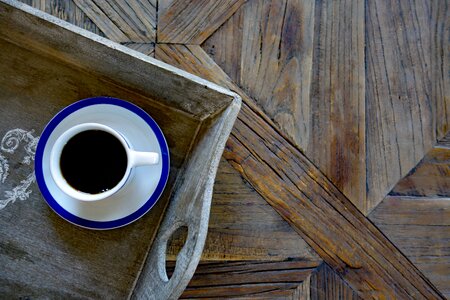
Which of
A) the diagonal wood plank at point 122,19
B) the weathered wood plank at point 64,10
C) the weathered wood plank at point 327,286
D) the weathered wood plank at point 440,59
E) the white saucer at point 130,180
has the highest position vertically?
the weathered wood plank at point 64,10

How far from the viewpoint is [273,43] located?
27.0 inches

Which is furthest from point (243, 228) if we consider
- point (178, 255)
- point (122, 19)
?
point (122, 19)

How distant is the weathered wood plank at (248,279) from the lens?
0.66m

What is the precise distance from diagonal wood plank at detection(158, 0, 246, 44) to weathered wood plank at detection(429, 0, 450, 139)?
29cm

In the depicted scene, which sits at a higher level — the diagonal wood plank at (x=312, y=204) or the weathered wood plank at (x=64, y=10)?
the weathered wood plank at (x=64, y=10)

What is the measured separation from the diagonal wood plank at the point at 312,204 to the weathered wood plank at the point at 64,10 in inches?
4.0

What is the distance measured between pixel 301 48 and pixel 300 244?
0.26 m

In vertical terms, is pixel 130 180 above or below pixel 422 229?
above

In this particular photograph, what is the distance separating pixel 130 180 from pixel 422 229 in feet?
1.38

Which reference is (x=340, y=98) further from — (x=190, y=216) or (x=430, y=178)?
(x=190, y=216)

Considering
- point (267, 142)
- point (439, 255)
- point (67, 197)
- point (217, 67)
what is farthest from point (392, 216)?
point (67, 197)

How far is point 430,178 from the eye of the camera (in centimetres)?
70

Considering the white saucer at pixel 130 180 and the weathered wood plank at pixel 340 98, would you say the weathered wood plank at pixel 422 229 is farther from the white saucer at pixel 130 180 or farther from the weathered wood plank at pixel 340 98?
the white saucer at pixel 130 180

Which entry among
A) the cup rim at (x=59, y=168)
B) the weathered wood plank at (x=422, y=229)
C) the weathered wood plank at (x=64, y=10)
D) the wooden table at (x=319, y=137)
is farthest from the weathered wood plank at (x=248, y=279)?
the weathered wood plank at (x=64, y=10)
